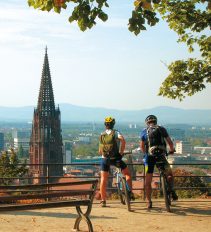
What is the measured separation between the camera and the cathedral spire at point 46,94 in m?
118

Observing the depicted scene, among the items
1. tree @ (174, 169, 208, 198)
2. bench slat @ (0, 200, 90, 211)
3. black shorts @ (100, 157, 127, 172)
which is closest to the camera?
bench slat @ (0, 200, 90, 211)

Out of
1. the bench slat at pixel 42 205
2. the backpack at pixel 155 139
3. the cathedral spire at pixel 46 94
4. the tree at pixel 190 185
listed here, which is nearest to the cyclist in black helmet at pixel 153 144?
the backpack at pixel 155 139

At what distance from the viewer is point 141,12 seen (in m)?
7.18

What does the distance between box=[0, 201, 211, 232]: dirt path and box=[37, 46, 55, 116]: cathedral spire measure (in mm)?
108802

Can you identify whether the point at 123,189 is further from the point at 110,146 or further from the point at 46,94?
the point at 46,94

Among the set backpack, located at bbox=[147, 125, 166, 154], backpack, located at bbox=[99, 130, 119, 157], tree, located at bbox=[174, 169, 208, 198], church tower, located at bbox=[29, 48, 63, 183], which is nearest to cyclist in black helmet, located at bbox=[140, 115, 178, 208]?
backpack, located at bbox=[147, 125, 166, 154]

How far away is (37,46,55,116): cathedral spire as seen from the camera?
388 feet

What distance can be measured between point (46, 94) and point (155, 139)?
113 meters

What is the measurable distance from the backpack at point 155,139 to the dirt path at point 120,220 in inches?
48.0

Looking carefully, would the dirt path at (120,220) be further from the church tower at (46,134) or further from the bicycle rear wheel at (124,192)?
the church tower at (46,134)

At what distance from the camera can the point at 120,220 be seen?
29.7 ft

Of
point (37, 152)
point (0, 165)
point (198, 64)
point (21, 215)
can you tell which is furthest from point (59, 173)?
point (21, 215)

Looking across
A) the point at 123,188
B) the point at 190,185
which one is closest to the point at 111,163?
the point at 123,188

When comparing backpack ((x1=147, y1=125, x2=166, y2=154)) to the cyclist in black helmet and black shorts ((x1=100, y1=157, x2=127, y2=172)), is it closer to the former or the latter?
the cyclist in black helmet
